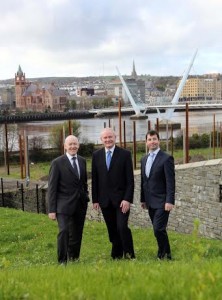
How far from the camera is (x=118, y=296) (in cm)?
224

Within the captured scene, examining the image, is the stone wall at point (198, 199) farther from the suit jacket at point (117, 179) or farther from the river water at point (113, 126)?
the river water at point (113, 126)

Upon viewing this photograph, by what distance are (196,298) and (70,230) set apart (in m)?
2.66

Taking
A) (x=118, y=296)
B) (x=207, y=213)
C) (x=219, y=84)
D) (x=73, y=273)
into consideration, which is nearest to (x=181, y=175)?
(x=207, y=213)

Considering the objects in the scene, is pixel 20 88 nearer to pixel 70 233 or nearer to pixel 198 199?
pixel 198 199

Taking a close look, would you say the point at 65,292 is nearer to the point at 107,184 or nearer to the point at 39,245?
the point at 107,184

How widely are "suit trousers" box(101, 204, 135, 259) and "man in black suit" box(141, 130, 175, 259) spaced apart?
282mm

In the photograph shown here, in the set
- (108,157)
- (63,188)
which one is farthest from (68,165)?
(108,157)

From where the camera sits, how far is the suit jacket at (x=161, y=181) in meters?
4.47

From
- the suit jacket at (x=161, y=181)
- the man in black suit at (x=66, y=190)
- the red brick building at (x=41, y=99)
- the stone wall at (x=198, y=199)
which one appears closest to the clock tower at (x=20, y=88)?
the red brick building at (x=41, y=99)

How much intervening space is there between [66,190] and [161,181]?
0.91 meters

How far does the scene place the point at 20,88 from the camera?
4793 inches

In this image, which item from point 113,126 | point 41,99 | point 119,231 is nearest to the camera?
point 119,231

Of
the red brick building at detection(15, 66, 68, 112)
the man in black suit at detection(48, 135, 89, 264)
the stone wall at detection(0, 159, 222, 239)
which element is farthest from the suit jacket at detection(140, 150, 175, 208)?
the red brick building at detection(15, 66, 68, 112)

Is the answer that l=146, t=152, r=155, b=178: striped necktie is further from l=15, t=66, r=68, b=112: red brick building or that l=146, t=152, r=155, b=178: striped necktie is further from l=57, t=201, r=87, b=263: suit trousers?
l=15, t=66, r=68, b=112: red brick building
